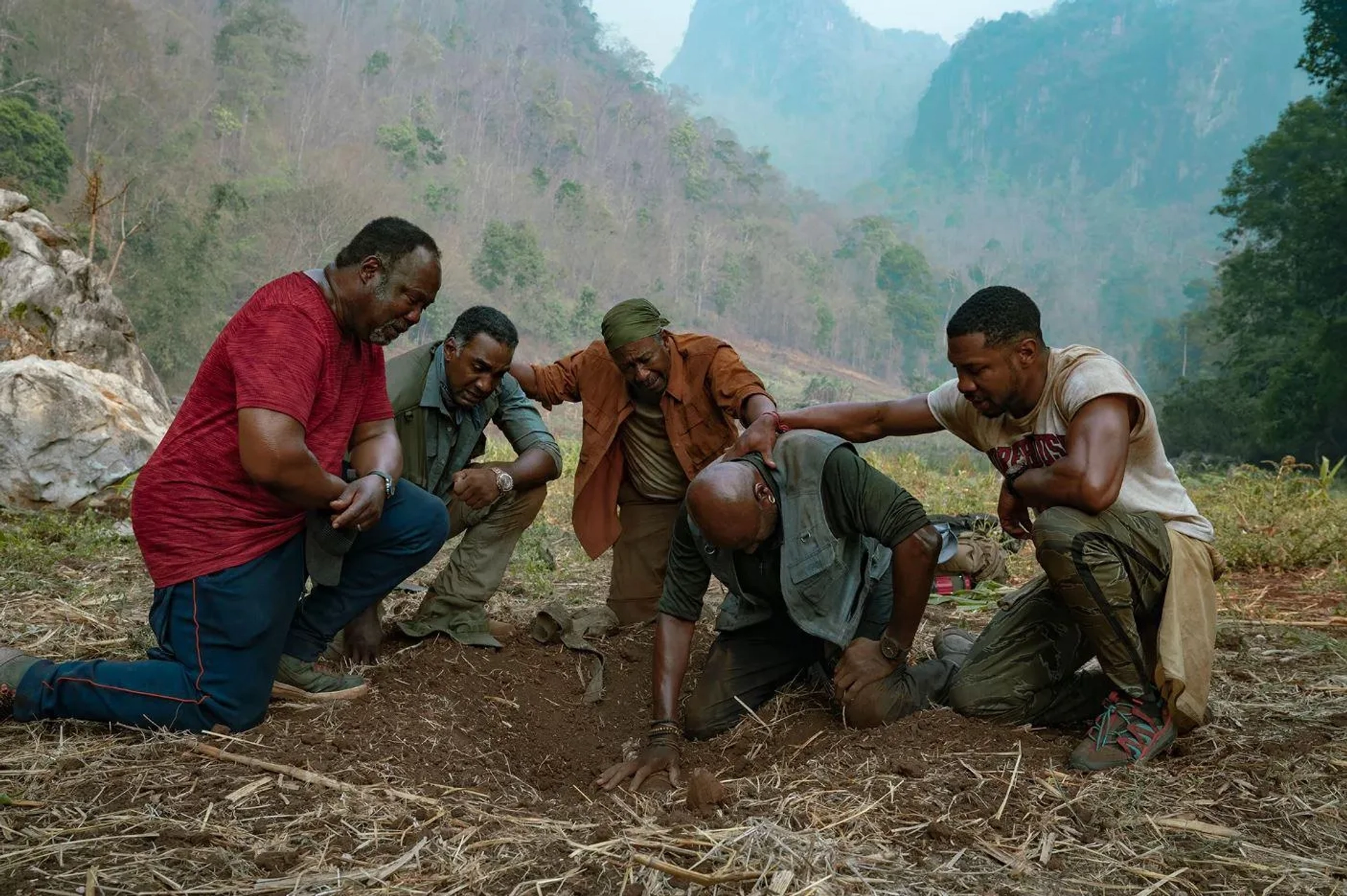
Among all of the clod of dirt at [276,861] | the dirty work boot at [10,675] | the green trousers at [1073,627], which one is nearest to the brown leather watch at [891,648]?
the green trousers at [1073,627]

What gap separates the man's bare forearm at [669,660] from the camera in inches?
114

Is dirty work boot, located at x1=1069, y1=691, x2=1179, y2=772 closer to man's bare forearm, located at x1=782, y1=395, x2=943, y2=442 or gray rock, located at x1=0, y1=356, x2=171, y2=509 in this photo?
man's bare forearm, located at x1=782, y1=395, x2=943, y2=442

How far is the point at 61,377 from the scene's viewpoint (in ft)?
20.8

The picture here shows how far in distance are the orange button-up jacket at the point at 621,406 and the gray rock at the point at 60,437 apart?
11.1 feet

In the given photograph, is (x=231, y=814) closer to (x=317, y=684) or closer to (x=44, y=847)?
(x=44, y=847)

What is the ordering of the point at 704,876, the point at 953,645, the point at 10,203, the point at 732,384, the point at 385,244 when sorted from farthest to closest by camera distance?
the point at 10,203
the point at 732,384
the point at 953,645
the point at 385,244
the point at 704,876

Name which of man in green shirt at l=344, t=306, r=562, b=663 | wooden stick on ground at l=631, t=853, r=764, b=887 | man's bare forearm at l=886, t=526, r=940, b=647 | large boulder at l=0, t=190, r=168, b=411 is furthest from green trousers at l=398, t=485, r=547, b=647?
large boulder at l=0, t=190, r=168, b=411

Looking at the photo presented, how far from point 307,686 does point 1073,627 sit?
7.97 feet

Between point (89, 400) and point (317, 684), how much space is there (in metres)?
4.39

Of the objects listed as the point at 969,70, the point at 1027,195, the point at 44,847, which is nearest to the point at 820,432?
the point at 44,847

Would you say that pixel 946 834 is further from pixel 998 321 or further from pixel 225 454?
pixel 225 454

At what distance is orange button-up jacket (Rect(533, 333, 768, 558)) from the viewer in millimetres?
4121

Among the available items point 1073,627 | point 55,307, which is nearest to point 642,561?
point 1073,627

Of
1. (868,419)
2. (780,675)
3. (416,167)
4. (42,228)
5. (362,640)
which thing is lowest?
(362,640)
